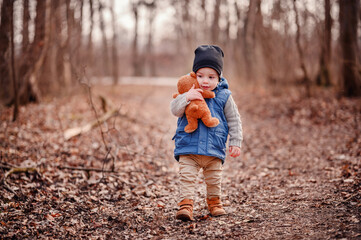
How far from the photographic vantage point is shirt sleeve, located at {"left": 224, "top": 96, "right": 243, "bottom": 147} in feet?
11.6

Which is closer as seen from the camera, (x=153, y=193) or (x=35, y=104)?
(x=153, y=193)

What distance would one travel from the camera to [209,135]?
342 cm

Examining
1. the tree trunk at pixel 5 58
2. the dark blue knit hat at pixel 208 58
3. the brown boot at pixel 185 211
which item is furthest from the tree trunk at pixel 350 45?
the tree trunk at pixel 5 58

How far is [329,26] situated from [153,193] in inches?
438

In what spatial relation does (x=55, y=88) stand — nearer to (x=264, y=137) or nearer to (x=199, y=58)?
(x=264, y=137)

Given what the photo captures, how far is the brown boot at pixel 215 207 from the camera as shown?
3.61 metres

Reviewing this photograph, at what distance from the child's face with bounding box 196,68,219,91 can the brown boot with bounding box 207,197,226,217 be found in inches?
51.0

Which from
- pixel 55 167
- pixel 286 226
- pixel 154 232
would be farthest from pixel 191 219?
pixel 55 167

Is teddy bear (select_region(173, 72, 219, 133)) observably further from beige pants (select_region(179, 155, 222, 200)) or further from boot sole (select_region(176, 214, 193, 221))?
boot sole (select_region(176, 214, 193, 221))

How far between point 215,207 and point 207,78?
4.86 feet

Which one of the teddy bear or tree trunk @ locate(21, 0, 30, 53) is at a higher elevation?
tree trunk @ locate(21, 0, 30, 53)

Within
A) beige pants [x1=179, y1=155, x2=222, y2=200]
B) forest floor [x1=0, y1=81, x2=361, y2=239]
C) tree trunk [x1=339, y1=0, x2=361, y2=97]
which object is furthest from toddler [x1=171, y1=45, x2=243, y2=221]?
tree trunk [x1=339, y1=0, x2=361, y2=97]

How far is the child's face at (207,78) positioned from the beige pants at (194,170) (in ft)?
2.56

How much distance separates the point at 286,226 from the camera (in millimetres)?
3180
